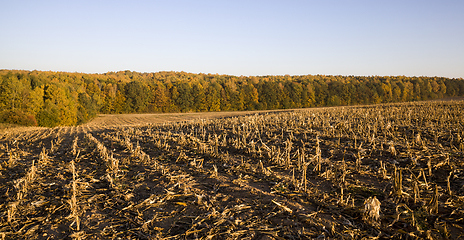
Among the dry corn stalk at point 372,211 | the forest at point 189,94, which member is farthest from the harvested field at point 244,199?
the forest at point 189,94

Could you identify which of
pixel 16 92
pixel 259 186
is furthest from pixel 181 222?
pixel 16 92

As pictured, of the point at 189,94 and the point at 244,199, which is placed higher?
the point at 189,94

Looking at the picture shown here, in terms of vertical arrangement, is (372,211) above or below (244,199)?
above

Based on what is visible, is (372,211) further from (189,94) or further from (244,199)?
(189,94)

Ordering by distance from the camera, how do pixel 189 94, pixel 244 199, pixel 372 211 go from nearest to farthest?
pixel 372 211 → pixel 244 199 → pixel 189 94

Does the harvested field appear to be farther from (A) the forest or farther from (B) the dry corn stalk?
(A) the forest

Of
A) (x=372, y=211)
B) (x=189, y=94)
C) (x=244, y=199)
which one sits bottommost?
(x=244, y=199)

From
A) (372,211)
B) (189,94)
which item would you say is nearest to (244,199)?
(372,211)

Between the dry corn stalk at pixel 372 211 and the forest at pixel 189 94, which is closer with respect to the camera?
the dry corn stalk at pixel 372 211

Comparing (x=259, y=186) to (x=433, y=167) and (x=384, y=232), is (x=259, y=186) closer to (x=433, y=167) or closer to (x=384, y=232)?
(x=384, y=232)

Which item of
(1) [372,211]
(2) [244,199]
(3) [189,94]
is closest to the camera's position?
(1) [372,211]

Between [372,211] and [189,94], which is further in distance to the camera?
[189,94]

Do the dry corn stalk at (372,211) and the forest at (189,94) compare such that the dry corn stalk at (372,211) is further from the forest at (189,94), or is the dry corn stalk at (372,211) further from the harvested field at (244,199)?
the forest at (189,94)

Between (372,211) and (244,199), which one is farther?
Answer: (244,199)
